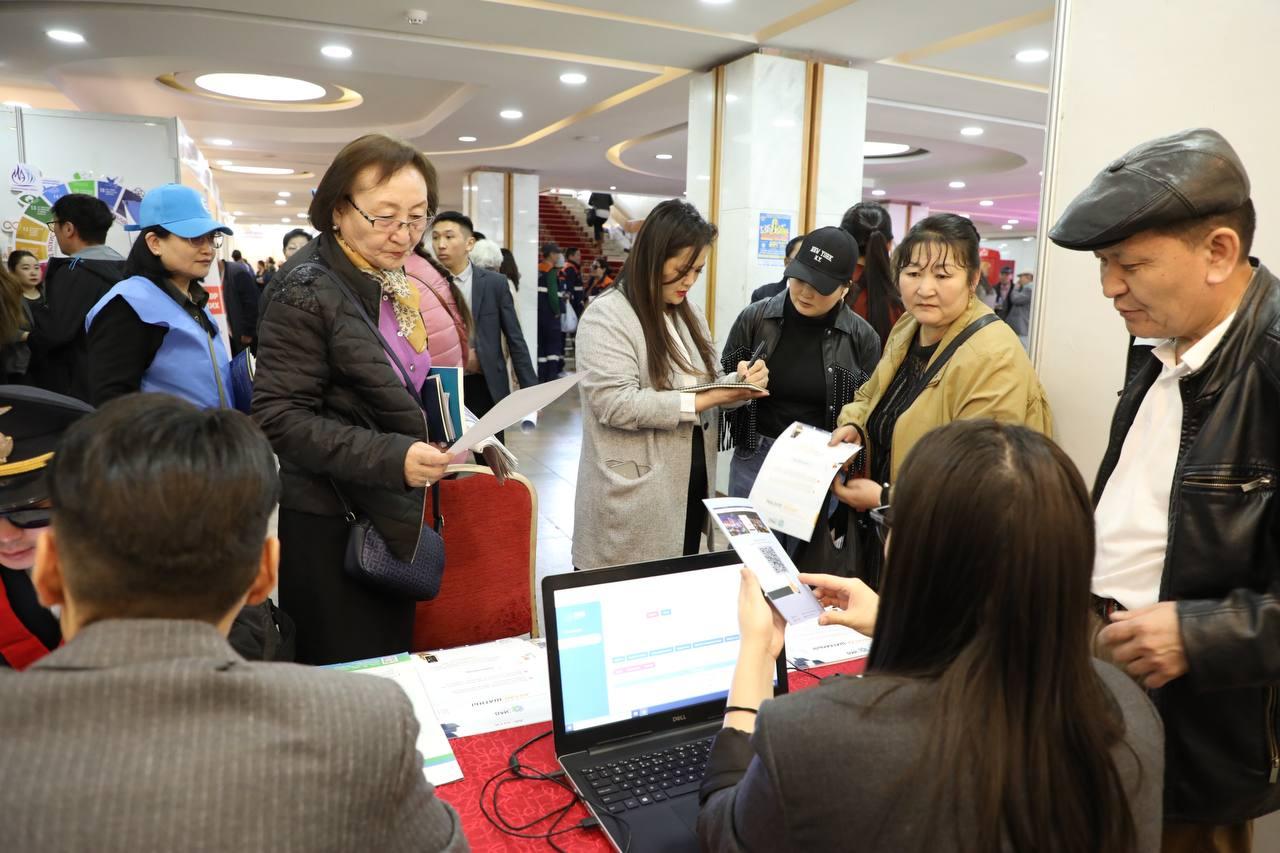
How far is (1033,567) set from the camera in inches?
33.1

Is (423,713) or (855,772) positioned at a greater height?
(855,772)

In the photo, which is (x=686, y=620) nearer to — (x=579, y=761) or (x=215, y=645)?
(x=579, y=761)

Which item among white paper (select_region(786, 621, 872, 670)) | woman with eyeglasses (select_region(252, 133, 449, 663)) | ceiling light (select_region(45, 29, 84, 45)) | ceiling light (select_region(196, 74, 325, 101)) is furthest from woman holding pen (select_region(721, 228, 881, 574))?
ceiling light (select_region(196, 74, 325, 101))

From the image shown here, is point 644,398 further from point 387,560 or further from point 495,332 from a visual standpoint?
point 495,332

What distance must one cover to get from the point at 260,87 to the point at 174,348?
23.7 ft

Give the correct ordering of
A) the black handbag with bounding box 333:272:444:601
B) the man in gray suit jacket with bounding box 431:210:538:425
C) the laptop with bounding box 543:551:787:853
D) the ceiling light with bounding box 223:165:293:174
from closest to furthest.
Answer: the laptop with bounding box 543:551:787:853, the black handbag with bounding box 333:272:444:601, the man in gray suit jacket with bounding box 431:210:538:425, the ceiling light with bounding box 223:165:293:174

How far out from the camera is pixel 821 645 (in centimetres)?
180

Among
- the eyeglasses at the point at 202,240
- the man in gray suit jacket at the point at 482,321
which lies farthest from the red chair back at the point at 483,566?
the man in gray suit jacket at the point at 482,321

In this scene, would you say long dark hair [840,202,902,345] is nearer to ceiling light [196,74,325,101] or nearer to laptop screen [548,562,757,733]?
laptop screen [548,562,757,733]

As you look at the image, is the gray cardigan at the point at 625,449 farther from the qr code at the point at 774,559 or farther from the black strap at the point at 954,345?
the qr code at the point at 774,559

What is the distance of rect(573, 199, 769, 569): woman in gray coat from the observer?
2.56 metres

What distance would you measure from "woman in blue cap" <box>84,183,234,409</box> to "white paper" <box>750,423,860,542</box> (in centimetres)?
175

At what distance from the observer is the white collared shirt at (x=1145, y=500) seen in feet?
4.63

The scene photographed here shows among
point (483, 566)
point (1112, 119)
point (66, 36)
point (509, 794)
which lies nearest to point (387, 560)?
point (483, 566)
